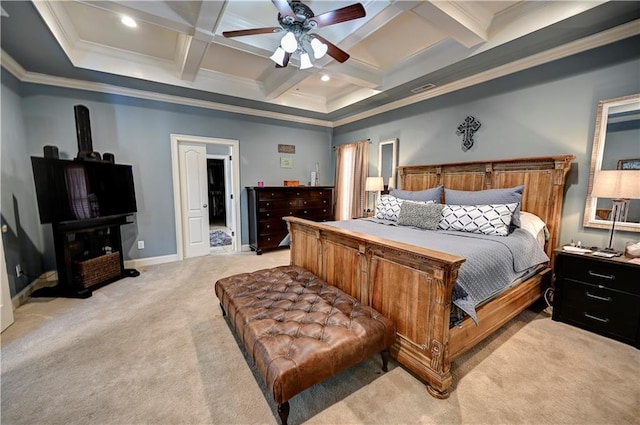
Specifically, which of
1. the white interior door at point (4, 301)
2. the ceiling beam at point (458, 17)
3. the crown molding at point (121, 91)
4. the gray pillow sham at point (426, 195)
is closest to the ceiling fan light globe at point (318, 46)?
the ceiling beam at point (458, 17)

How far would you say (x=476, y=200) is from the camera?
118 inches

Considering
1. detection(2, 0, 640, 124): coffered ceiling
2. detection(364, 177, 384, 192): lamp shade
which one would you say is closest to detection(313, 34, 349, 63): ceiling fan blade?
detection(2, 0, 640, 124): coffered ceiling

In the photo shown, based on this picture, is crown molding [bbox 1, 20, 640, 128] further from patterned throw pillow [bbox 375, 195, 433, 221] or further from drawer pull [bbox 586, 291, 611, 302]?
drawer pull [bbox 586, 291, 611, 302]

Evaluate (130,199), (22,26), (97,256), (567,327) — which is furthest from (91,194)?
(567,327)

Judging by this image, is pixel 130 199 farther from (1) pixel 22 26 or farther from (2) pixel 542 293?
(2) pixel 542 293

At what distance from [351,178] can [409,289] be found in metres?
3.95

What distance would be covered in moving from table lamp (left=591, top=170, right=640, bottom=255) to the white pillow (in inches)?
19.1

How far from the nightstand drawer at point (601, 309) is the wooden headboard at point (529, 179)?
1.85ft

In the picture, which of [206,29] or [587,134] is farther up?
[206,29]

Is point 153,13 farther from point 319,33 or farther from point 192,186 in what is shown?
Answer: point 192,186

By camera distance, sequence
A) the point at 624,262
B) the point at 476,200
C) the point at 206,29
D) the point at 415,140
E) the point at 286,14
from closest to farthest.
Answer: the point at 286,14
the point at 624,262
the point at 206,29
the point at 476,200
the point at 415,140

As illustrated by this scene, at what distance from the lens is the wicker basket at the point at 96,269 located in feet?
9.98

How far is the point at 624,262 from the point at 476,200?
126 cm

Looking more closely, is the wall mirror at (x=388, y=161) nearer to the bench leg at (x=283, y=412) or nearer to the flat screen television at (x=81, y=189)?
the bench leg at (x=283, y=412)
